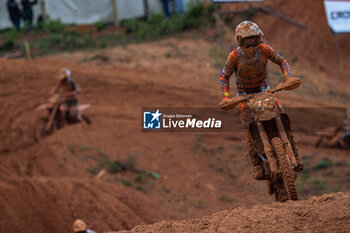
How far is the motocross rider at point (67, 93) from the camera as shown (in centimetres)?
1480

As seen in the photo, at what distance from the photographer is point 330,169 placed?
13219 millimetres

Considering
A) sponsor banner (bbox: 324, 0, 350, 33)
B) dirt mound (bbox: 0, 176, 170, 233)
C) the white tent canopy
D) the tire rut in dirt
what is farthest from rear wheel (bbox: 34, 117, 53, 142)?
sponsor banner (bbox: 324, 0, 350, 33)

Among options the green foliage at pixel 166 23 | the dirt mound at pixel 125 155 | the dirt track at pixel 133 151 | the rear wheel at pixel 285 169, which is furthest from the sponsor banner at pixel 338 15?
the rear wheel at pixel 285 169

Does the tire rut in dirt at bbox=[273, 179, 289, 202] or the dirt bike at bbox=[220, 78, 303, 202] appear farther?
the tire rut in dirt at bbox=[273, 179, 289, 202]

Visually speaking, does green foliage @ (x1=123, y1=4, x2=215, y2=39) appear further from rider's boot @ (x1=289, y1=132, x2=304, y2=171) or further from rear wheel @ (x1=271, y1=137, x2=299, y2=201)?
rear wheel @ (x1=271, y1=137, x2=299, y2=201)

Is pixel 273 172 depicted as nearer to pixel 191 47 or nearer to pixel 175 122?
pixel 175 122

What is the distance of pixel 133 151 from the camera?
1374 cm

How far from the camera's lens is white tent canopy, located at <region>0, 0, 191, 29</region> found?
22.4 meters

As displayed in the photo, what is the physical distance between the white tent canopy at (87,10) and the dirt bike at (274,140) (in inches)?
648

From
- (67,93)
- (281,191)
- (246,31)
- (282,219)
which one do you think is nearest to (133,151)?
(67,93)

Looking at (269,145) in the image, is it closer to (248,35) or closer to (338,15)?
(248,35)

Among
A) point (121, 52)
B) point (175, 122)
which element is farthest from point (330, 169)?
point (121, 52)

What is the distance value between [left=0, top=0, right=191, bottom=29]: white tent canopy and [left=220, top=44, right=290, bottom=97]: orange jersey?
16013 mm

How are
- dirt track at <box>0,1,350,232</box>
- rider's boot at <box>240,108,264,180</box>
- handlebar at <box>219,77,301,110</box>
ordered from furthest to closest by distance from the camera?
dirt track at <box>0,1,350,232</box> < rider's boot at <box>240,108,264,180</box> < handlebar at <box>219,77,301,110</box>
